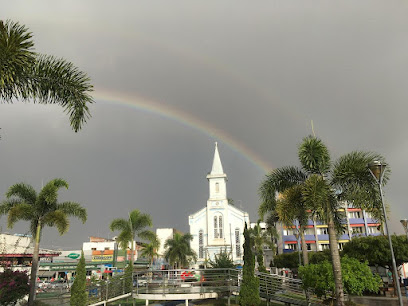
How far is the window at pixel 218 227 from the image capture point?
226ft

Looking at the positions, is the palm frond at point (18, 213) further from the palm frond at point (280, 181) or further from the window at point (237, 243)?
the window at point (237, 243)

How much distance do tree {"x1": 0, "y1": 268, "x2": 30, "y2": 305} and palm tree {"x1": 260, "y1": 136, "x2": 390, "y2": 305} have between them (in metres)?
16.4

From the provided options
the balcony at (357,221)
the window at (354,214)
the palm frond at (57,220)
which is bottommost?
the palm frond at (57,220)

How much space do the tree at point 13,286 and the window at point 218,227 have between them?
51698mm

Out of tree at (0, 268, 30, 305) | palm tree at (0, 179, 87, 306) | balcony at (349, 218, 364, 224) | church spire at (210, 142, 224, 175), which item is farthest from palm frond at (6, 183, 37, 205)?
balcony at (349, 218, 364, 224)

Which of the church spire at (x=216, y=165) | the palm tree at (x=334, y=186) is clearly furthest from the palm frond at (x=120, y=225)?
the church spire at (x=216, y=165)

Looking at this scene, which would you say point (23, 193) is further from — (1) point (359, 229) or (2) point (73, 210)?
(1) point (359, 229)

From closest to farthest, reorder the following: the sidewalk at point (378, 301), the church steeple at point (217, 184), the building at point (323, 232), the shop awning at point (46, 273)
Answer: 1. the sidewalk at point (378, 301)
2. the shop awning at point (46, 273)
3. the building at point (323, 232)
4. the church steeple at point (217, 184)

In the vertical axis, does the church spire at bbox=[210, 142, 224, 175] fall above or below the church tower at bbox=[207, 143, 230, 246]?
above

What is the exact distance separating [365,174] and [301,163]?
3123mm

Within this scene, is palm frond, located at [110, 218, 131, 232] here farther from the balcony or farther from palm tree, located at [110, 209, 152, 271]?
the balcony

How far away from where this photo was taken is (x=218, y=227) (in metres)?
69.5

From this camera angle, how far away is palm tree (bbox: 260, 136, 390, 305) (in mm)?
15242

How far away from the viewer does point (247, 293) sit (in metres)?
17.6
